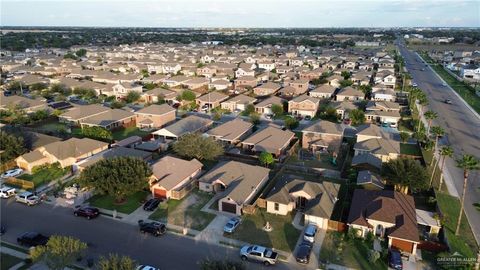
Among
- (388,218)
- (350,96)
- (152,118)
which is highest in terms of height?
(350,96)

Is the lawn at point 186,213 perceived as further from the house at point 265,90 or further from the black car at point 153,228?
the house at point 265,90

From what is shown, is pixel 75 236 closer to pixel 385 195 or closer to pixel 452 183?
pixel 385 195

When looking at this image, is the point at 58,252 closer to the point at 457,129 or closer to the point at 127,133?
the point at 127,133

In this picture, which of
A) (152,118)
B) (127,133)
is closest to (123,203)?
(127,133)

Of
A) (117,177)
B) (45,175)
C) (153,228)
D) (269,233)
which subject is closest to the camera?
(153,228)

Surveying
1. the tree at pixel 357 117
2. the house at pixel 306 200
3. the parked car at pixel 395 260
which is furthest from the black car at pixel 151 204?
the tree at pixel 357 117

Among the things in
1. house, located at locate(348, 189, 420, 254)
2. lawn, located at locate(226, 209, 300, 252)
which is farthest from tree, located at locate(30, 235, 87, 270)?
house, located at locate(348, 189, 420, 254)
